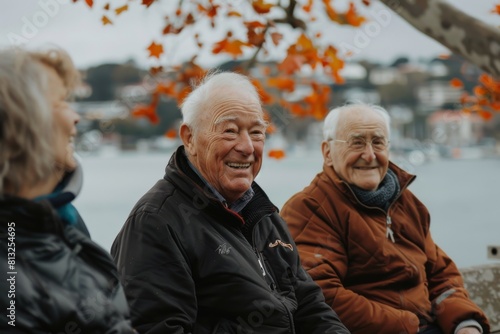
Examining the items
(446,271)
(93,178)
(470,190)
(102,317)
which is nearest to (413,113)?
(446,271)

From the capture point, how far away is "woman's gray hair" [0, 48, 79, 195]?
176 centimetres

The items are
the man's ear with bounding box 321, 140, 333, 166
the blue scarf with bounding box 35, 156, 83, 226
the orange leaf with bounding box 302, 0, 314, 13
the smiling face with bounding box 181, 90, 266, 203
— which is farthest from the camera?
the orange leaf with bounding box 302, 0, 314, 13

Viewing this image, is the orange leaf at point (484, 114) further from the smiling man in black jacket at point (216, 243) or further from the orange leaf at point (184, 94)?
the smiling man in black jacket at point (216, 243)

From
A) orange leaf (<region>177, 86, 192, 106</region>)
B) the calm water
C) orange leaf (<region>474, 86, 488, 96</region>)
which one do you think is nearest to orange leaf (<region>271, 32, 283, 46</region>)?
orange leaf (<region>177, 86, 192, 106</region>)

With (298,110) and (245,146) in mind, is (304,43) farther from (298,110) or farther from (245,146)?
(245,146)

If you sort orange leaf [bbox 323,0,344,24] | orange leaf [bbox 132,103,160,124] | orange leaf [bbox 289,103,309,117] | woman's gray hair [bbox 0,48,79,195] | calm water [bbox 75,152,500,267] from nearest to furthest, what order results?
woman's gray hair [bbox 0,48,79,195] → orange leaf [bbox 323,0,344,24] → orange leaf [bbox 132,103,160,124] → orange leaf [bbox 289,103,309,117] → calm water [bbox 75,152,500,267]

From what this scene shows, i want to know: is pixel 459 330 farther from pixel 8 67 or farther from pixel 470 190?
pixel 470 190

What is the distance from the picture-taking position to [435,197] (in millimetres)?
32219

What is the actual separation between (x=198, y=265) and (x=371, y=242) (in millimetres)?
1164

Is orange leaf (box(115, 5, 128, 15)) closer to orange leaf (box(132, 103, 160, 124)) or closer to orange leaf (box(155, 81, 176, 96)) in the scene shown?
orange leaf (box(132, 103, 160, 124))

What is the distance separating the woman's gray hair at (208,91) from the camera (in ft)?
Answer: 10.2

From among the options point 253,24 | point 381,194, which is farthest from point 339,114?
point 253,24

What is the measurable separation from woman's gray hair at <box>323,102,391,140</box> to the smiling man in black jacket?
33.8 inches

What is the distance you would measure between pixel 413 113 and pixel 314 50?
303 inches
